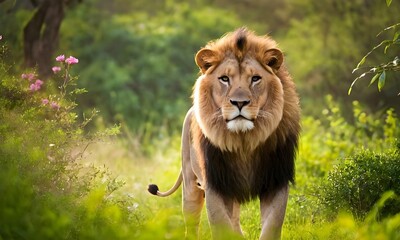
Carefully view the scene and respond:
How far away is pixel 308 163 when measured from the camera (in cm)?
852

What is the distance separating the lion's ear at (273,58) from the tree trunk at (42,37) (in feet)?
15.8

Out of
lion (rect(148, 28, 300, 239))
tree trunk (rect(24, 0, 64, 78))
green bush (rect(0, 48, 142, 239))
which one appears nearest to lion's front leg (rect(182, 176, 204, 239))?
green bush (rect(0, 48, 142, 239))

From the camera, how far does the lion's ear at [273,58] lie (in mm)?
5316

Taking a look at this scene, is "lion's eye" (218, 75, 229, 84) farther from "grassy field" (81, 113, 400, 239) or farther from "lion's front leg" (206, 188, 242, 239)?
"grassy field" (81, 113, 400, 239)

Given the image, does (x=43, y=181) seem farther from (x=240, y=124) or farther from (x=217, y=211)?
(x=240, y=124)

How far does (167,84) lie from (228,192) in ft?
44.1

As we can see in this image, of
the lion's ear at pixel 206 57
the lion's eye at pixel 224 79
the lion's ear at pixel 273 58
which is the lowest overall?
the lion's eye at pixel 224 79

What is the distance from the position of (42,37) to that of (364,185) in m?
5.04

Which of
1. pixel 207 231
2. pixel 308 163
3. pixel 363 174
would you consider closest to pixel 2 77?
pixel 207 231

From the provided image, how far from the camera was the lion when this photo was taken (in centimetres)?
517

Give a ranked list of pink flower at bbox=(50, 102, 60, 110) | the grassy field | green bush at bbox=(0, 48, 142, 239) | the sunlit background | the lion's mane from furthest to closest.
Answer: pink flower at bbox=(50, 102, 60, 110)
the lion's mane
the sunlit background
the grassy field
green bush at bbox=(0, 48, 142, 239)

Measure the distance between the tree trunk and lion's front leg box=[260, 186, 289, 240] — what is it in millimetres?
5041

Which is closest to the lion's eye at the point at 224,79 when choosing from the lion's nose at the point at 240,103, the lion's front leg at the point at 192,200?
the lion's nose at the point at 240,103

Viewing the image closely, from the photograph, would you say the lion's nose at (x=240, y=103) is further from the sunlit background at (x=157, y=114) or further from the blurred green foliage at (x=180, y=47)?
the blurred green foliage at (x=180, y=47)
